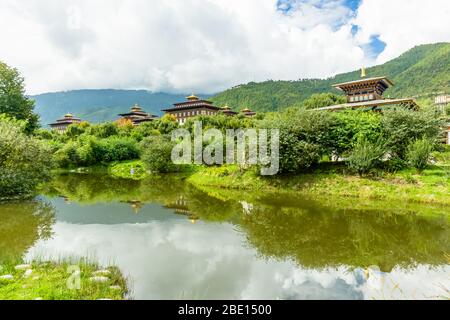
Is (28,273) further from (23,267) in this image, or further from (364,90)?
(364,90)

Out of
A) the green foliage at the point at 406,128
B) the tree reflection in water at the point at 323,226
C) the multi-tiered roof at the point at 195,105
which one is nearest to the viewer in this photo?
the tree reflection in water at the point at 323,226

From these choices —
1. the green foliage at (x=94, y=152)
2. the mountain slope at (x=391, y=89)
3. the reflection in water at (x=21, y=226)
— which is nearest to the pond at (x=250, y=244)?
the reflection in water at (x=21, y=226)

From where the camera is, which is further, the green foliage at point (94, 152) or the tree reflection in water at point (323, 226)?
the green foliage at point (94, 152)

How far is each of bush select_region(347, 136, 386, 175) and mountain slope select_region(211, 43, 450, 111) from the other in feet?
207

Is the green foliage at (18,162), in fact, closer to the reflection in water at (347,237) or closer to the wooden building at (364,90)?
the reflection in water at (347,237)

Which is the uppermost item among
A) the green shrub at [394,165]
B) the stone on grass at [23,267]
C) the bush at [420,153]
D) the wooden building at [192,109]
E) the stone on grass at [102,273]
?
the wooden building at [192,109]

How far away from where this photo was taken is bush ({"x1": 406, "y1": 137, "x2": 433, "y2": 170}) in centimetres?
2091

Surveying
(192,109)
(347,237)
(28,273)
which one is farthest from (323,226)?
(192,109)

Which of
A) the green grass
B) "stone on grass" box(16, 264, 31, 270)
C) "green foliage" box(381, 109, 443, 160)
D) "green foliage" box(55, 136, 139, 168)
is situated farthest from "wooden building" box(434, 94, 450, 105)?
"stone on grass" box(16, 264, 31, 270)

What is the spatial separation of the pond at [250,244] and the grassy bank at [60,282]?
0.55 meters

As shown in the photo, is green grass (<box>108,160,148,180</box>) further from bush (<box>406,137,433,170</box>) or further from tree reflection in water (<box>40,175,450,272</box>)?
bush (<box>406,137,433,170</box>)

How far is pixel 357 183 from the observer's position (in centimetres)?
2180

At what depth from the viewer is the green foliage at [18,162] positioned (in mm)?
18312

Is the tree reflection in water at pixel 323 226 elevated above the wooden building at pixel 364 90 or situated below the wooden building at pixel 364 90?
below
